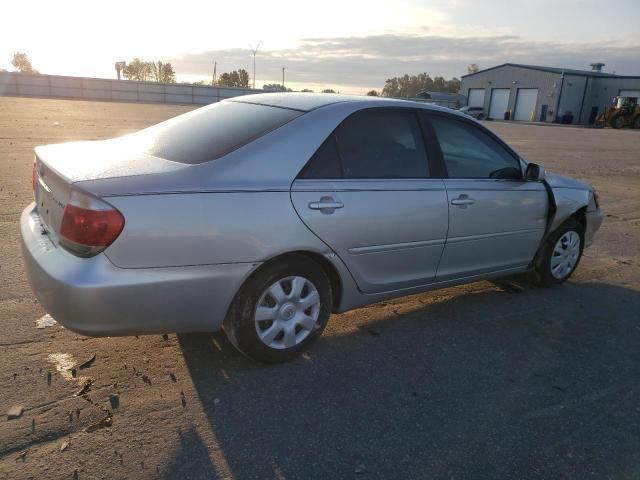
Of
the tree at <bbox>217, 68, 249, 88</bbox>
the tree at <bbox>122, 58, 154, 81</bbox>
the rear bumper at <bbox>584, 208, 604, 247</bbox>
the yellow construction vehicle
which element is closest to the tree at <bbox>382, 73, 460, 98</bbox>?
the tree at <bbox>217, 68, 249, 88</bbox>

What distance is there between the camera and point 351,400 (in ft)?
9.73

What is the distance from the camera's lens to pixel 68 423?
2582 millimetres

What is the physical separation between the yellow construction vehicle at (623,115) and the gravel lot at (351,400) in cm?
5096

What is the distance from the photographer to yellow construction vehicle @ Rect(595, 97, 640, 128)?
155 feet

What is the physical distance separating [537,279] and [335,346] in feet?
7.89

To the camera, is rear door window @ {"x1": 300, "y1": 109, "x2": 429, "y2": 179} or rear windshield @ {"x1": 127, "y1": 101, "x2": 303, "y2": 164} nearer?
rear windshield @ {"x1": 127, "y1": 101, "x2": 303, "y2": 164}

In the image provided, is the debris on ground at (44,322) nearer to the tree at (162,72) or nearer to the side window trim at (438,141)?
the side window trim at (438,141)

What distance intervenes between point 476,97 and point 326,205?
73316 millimetres

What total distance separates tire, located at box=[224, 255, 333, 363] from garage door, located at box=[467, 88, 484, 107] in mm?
71645

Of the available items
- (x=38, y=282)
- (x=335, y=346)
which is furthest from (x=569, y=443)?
(x=38, y=282)

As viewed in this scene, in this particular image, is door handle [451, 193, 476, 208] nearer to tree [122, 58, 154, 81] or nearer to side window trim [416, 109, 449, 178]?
side window trim [416, 109, 449, 178]

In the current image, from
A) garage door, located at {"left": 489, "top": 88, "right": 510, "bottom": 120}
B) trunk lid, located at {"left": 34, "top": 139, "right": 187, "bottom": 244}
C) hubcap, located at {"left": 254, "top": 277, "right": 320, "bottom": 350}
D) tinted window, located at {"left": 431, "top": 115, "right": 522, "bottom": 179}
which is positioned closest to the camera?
trunk lid, located at {"left": 34, "top": 139, "right": 187, "bottom": 244}

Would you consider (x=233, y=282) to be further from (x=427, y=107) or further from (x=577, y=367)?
(x=577, y=367)

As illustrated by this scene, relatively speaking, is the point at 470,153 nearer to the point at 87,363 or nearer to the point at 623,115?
the point at 87,363
